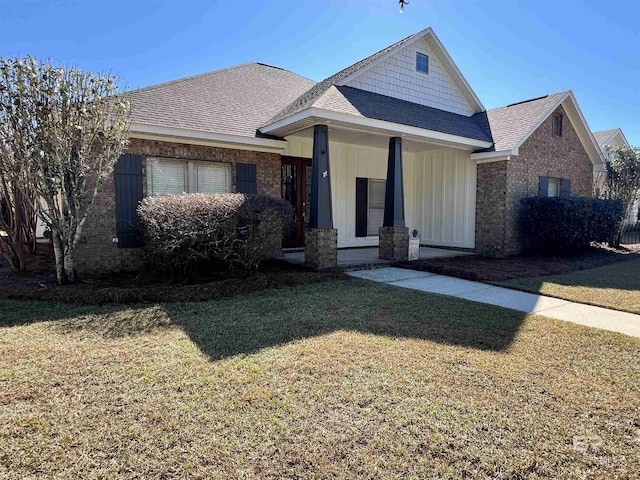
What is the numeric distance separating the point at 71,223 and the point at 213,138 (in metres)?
3.36

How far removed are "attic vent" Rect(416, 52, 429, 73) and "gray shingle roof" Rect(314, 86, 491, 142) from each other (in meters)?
1.13

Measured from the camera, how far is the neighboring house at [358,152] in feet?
26.0

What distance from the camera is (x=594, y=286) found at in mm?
6996

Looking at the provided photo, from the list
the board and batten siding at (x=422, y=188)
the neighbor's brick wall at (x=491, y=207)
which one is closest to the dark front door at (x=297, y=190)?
the board and batten siding at (x=422, y=188)

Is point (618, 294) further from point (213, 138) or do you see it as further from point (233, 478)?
point (213, 138)

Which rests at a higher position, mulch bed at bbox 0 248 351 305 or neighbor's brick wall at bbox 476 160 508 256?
neighbor's brick wall at bbox 476 160 508 256

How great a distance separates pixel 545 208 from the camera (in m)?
10.7

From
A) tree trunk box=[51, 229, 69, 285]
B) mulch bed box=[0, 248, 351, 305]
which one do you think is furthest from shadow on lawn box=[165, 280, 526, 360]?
tree trunk box=[51, 229, 69, 285]

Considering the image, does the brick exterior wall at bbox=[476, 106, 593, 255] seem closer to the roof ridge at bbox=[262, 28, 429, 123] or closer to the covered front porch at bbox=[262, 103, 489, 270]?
the covered front porch at bbox=[262, 103, 489, 270]

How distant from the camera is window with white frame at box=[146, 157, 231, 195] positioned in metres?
8.14

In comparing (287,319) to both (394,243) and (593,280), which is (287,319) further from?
(593,280)

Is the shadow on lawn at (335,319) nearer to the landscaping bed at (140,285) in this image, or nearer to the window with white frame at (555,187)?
the landscaping bed at (140,285)

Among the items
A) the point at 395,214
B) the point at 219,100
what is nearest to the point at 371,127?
the point at 395,214

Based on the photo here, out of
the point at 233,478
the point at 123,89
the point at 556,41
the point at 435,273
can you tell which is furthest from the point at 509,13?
the point at 233,478
